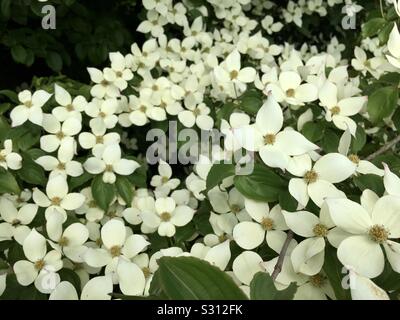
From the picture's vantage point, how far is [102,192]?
101cm

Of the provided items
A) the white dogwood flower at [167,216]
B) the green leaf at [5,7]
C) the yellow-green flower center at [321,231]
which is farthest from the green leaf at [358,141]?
the green leaf at [5,7]

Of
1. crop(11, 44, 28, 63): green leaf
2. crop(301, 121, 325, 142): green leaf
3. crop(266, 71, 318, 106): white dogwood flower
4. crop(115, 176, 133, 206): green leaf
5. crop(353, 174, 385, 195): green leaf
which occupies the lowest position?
crop(11, 44, 28, 63): green leaf

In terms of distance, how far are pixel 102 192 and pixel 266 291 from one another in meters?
0.54

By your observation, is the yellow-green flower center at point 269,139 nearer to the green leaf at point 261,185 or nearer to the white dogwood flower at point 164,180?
the green leaf at point 261,185

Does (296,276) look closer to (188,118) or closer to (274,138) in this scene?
(274,138)

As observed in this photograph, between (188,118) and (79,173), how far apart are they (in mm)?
337

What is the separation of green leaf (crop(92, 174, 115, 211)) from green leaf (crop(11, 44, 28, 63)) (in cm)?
75

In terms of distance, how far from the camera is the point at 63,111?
3.63 feet

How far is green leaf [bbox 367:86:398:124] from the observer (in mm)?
891

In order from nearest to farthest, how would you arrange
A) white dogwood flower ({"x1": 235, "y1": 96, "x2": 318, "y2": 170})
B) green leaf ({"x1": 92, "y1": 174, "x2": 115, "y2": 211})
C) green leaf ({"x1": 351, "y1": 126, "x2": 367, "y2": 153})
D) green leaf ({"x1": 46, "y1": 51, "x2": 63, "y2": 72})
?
white dogwood flower ({"x1": 235, "y1": 96, "x2": 318, "y2": 170}), green leaf ({"x1": 351, "y1": 126, "x2": 367, "y2": 153}), green leaf ({"x1": 92, "y1": 174, "x2": 115, "y2": 211}), green leaf ({"x1": 46, "y1": 51, "x2": 63, "y2": 72})

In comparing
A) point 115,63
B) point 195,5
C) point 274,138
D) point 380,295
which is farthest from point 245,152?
point 195,5

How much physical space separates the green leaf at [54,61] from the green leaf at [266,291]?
134cm

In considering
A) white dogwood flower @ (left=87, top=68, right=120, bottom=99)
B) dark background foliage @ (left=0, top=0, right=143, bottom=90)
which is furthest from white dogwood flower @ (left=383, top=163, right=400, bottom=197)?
dark background foliage @ (left=0, top=0, right=143, bottom=90)

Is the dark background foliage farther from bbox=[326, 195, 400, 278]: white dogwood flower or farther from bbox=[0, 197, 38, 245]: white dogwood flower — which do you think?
bbox=[326, 195, 400, 278]: white dogwood flower
